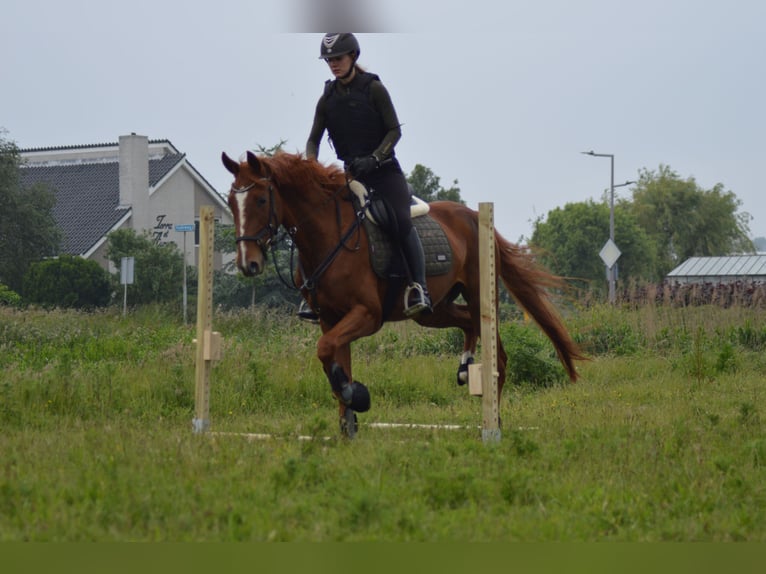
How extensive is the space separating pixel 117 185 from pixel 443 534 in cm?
4624

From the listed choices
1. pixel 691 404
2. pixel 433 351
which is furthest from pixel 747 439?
pixel 433 351

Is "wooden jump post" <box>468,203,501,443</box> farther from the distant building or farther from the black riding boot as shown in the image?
the distant building

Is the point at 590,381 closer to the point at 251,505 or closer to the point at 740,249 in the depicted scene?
the point at 251,505

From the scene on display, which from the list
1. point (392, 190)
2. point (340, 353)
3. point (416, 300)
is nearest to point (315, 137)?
point (392, 190)

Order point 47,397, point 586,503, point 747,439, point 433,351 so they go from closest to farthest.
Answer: point 586,503 → point 747,439 → point 47,397 → point 433,351

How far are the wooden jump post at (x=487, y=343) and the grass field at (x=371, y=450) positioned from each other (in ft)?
0.70

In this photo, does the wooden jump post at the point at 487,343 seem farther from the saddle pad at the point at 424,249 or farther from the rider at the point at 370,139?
the saddle pad at the point at 424,249

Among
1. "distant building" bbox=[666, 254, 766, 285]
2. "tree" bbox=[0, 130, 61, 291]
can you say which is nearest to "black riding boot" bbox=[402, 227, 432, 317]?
"tree" bbox=[0, 130, 61, 291]

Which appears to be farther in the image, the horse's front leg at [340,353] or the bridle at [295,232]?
the horse's front leg at [340,353]

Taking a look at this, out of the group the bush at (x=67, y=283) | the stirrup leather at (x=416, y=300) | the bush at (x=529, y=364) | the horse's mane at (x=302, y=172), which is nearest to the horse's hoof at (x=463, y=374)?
the stirrup leather at (x=416, y=300)

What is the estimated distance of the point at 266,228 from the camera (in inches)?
342

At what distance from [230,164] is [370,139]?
1.34m

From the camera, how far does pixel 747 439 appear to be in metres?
9.10

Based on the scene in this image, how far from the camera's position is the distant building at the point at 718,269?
70.6m
